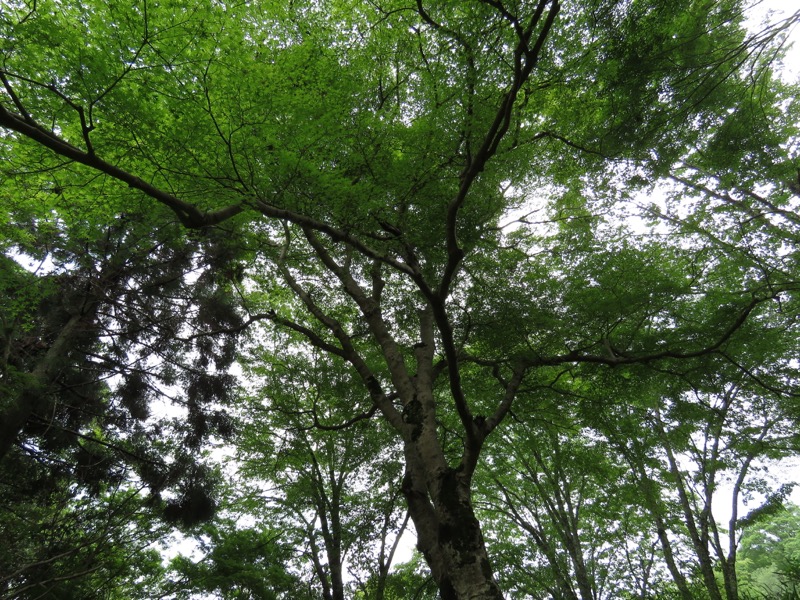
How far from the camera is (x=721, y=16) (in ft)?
14.5

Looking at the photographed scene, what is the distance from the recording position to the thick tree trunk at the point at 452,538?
3.73 m

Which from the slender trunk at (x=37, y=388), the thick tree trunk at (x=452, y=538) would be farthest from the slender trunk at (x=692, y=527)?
the slender trunk at (x=37, y=388)

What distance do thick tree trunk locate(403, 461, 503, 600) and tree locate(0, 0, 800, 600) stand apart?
0.02 m

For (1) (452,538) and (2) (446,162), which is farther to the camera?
(2) (446,162)

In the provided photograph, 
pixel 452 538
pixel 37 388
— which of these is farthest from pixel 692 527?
pixel 37 388

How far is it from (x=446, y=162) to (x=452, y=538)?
4104 millimetres

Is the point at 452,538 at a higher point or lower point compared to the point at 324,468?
lower

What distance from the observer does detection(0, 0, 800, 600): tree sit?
3619mm

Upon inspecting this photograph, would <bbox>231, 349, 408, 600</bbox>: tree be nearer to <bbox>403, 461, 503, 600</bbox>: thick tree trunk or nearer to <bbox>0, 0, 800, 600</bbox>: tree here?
<bbox>0, 0, 800, 600</bbox>: tree

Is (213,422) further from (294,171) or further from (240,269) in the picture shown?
Result: (294,171)

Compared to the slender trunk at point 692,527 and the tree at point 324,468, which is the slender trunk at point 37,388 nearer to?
the tree at point 324,468

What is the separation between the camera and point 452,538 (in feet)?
13.2

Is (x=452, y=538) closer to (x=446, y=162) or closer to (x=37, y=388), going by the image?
(x=446, y=162)

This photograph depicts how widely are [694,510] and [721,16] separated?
9.40m
